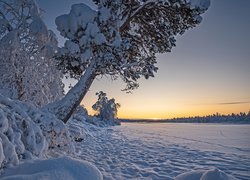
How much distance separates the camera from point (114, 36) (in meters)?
7.95

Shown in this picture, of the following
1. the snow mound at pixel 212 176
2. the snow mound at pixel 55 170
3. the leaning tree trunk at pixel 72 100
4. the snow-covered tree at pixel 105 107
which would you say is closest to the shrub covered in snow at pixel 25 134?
the snow mound at pixel 55 170

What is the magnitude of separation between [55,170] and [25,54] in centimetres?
735

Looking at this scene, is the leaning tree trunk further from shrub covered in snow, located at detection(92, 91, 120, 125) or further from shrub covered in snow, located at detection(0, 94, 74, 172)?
shrub covered in snow, located at detection(92, 91, 120, 125)

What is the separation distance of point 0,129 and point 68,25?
4.78 metres

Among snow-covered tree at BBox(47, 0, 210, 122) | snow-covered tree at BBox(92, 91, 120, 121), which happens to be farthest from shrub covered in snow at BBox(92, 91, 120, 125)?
snow-covered tree at BBox(47, 0, 210, 122)

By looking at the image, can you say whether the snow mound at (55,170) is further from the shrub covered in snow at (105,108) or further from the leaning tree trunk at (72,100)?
the shrub covered in snow at (105,108)

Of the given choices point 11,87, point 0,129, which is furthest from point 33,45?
point 0,129

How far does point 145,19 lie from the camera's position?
10.1 metres

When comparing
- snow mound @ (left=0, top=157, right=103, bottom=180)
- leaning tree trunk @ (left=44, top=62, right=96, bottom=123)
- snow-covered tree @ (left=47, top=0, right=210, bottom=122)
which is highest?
snow-covered tree @ (left=47, top=0, right=210, bottom=122)

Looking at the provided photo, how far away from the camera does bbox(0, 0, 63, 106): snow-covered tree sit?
9.33 meters

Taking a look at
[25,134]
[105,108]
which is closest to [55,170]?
[25,134]

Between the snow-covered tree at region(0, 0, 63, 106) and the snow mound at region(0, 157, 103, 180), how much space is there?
21.8ft

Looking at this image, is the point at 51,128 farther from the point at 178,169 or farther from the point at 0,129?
the point at 178,169

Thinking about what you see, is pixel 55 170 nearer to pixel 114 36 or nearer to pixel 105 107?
pixel 114 36
